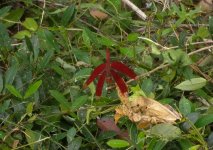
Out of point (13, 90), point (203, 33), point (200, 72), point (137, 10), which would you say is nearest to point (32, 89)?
point (13, 90)

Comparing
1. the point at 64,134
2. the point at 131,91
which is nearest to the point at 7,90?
the point at 64,134

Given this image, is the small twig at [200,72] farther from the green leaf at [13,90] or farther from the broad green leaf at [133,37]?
the green leaf at [13,90]

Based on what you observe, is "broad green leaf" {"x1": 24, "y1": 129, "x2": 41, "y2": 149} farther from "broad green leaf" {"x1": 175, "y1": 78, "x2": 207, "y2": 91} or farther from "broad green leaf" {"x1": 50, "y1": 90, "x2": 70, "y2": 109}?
"broad green leaf" {"x1": 175, "y1": 78, "x2": 207, "y2": 91}

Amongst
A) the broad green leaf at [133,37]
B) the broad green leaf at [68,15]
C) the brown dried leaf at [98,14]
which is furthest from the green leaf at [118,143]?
the brown dried leaf at [98,14]

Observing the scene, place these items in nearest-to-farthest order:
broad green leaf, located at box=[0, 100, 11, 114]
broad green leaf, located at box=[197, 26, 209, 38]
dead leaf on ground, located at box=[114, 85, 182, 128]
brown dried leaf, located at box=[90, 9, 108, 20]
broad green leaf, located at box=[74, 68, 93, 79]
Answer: dead leaf on ground, located at box=[114, 85, 182, 128], broad green leaf, located at box=[0, 100, 11, 114], broad green leaf, located at box=[74, 68, 93, 79], broad green leaf, located at box=[197, 26, 209, 38], brown dried leaf, located at box=[90, 9, 108, 20]

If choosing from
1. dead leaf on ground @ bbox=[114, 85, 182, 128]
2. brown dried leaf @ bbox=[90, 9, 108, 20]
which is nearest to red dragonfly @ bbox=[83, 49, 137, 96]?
dead leaf on ground @ bbox=[114, 85, 182, 128]

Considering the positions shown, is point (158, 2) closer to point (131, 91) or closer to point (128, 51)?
point (128, 51)

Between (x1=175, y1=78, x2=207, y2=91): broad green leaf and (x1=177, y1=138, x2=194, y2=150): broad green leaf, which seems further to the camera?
(x1=175, y1=78, x2=207, y2=91): broad green leaf

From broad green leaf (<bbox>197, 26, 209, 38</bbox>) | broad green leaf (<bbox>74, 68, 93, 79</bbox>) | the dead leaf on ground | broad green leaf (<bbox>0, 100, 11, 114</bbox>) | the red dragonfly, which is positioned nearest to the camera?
the red dragonfly
